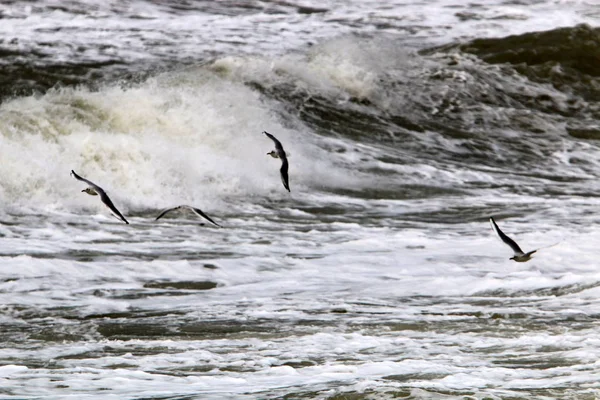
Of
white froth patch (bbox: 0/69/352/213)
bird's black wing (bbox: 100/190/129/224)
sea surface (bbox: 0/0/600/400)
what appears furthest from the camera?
white froth patch (bbox: 0/69/352/213)

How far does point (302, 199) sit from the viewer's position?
12.0 m

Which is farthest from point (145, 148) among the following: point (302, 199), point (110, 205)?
point (110, 205)

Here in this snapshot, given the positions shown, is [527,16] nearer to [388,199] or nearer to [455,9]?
[455,9]

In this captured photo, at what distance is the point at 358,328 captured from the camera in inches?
272

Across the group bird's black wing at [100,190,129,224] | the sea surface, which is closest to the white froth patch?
the sea surface

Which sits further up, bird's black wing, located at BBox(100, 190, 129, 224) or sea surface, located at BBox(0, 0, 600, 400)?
bird's black wing, located at BBox(100, 190, 129, 224)

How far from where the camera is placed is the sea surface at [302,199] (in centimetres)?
615

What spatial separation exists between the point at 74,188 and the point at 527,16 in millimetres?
13519

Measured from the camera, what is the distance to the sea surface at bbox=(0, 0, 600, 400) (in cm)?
615

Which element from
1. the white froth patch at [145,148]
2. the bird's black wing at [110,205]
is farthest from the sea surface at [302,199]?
the bird's black wing at [110,205]

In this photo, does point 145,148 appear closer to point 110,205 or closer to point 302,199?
point 302,199

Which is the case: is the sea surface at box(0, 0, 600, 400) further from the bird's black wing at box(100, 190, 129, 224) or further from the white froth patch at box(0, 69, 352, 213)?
the bird's black wing at box(100, 190, 129, 224)

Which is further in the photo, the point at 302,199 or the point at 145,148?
the point at 145,148

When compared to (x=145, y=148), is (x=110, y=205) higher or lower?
higher
